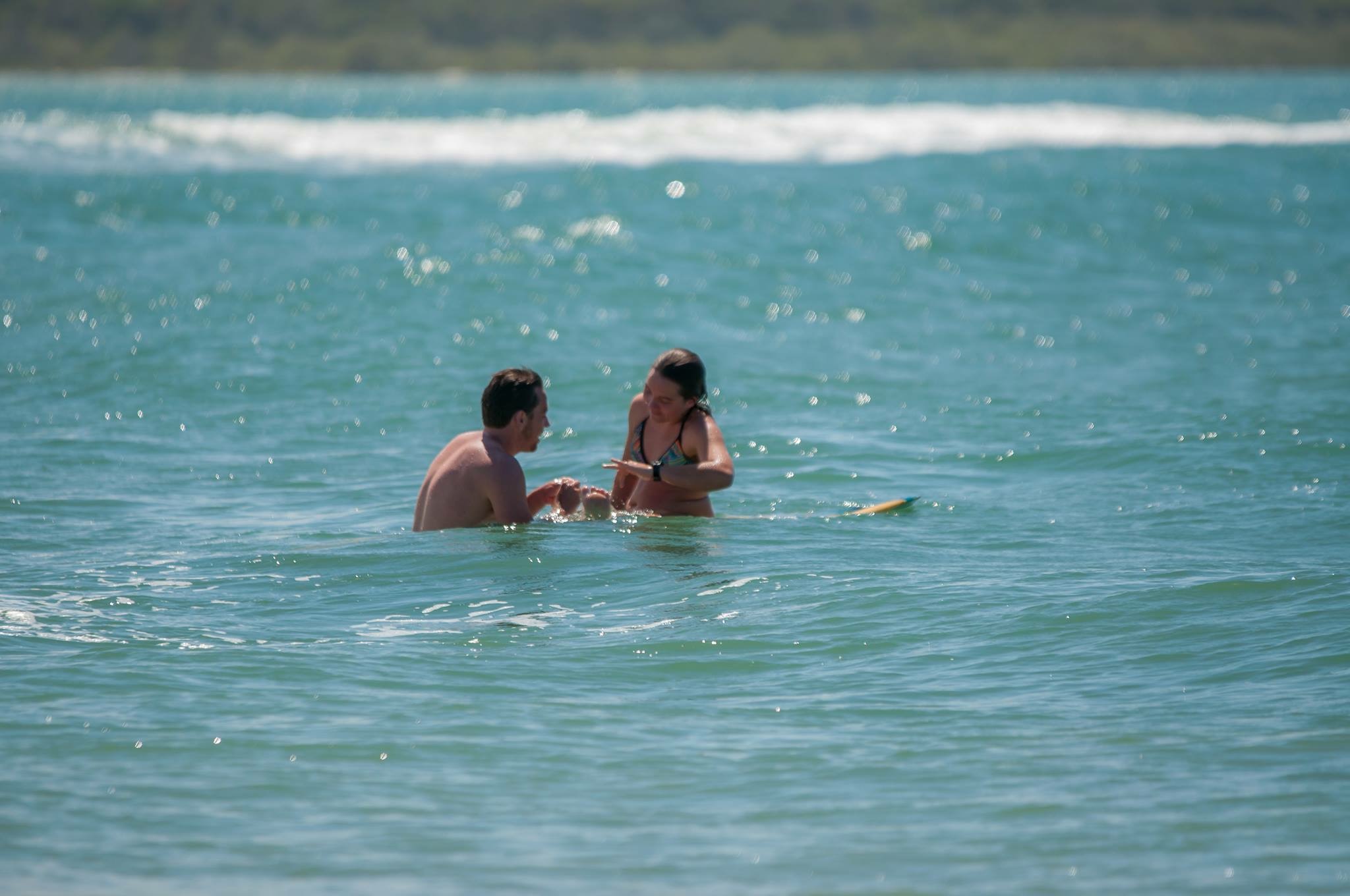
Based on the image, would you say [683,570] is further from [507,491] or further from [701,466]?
[507,491]

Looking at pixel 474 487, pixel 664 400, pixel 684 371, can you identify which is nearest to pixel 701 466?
pixel 664 400

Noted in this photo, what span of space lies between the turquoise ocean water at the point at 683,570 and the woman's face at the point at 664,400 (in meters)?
0.67

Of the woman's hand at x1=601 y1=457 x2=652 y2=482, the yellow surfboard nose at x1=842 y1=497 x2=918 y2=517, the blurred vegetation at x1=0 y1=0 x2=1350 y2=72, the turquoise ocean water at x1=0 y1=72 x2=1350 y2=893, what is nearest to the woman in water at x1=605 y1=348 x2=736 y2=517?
the woman's hand at x1=601 y1=457 x2=652 y2=482

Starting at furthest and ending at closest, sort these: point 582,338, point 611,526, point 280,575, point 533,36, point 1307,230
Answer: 1. point 533,36
2. point 1307,230
3. point 582,338
4. point 611,526
5. point 280,575

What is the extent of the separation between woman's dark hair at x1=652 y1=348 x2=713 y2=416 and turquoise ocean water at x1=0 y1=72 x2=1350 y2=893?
0.81 meters

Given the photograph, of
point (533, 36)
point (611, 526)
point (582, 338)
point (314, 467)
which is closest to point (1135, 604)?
point (611, 526)

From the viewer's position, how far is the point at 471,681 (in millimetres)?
5914

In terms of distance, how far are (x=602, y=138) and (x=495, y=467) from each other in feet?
117

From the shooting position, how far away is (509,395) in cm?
761

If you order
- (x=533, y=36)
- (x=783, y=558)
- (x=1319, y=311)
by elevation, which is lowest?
(x=783, y=558)

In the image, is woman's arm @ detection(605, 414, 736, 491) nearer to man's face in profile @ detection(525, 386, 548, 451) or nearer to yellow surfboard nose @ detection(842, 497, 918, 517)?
man's face in profile @ detection(525, 386, 548, 451)

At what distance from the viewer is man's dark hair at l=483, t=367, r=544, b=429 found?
7.61 m

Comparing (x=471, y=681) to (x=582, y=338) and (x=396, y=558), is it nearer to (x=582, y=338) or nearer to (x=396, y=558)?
Answer: (x=396, y=558)

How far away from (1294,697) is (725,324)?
11.5 meters
